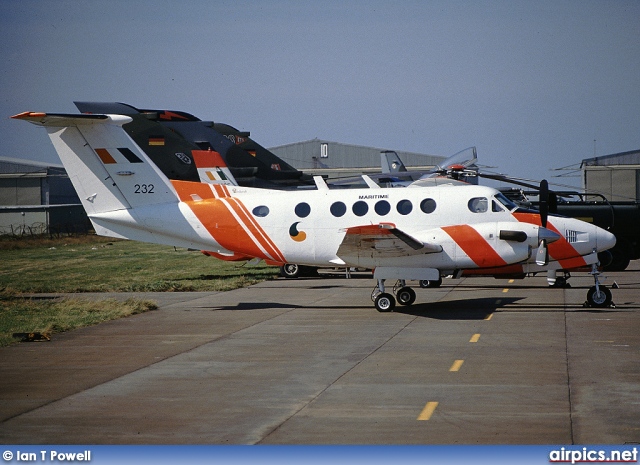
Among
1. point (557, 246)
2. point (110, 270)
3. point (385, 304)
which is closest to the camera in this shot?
point (557, 246)

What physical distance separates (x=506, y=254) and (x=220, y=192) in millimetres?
6857

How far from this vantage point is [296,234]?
18.5 metres

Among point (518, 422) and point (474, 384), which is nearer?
point (518, 422)

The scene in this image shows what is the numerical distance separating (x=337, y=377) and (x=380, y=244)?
640 centimetres

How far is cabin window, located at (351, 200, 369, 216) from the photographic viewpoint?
720 inches

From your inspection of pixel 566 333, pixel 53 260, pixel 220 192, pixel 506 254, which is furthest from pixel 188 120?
pixel 566 333

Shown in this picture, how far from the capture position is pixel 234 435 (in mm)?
8219

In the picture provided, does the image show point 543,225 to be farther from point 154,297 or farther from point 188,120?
point 188,120

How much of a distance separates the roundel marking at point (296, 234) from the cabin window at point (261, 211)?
2.29ft

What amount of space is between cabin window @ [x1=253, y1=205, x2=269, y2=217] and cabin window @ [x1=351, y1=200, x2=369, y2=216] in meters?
2.02

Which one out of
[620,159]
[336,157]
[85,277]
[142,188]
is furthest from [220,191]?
[336,157]

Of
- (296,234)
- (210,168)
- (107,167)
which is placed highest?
(210,168)

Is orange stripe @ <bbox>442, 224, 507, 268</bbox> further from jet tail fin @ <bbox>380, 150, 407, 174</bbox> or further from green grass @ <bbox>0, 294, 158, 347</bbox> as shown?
jet tail fin @ <bbox>380, 150, 407, 174</bbox>

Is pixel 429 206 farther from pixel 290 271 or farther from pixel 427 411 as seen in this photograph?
pixel 290 271
